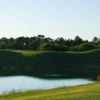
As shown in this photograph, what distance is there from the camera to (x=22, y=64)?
82938 millimetres

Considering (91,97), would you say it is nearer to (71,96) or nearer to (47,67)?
(71,96)

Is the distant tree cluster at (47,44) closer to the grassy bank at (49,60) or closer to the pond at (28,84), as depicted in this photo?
the grassy bank at (49,60)

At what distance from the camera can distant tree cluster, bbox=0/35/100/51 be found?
116619 mm

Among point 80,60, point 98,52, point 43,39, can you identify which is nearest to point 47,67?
point 80,60

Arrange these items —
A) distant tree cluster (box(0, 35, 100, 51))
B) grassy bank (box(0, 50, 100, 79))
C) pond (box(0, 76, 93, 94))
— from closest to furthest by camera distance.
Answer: pond (box(0, 76, 93, 94)) → grassy bank (box(0, 50, 100, 79)) → distant tree cluster (box(0, 35, 100, 51))

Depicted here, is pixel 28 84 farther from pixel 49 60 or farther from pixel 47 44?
pixel 47 44

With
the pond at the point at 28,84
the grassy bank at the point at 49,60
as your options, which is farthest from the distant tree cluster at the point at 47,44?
→ the pond at the point at 28,84

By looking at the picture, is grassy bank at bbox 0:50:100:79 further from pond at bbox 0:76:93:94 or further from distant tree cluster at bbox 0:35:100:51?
pond at bbox 0:76:93:94

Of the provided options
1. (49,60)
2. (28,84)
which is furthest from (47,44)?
(28,84)

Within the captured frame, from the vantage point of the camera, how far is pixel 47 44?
11819 centimetres

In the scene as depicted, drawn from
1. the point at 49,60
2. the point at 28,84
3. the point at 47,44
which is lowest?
the point at 28,84

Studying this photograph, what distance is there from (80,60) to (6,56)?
1665 centimetres

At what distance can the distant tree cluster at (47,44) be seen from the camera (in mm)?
116619

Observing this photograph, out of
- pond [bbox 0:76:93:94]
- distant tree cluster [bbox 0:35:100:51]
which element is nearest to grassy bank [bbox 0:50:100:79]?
distant tree cluster [bbox 0:35:100:51]
